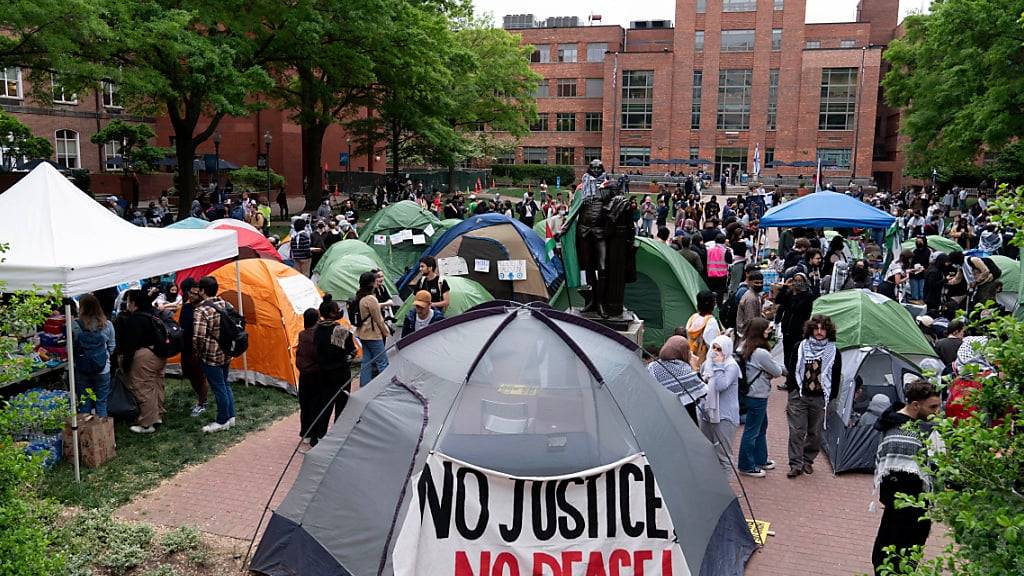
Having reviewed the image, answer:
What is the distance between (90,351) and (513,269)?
7784 millimetres

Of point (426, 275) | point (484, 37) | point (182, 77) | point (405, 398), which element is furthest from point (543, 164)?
point (405, 398)

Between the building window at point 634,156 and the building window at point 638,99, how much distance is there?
1789 mm

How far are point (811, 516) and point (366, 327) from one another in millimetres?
5414

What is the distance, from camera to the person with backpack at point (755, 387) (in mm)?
7656

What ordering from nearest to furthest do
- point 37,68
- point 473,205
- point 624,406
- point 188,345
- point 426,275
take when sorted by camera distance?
point 624,406 → point 188,345 → point 426,275 → point 37,68 → point 473,205

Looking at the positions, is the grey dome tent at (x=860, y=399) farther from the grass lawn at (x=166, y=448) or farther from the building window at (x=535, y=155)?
the building window at (x=535, y=155)

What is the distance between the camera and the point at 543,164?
6981 cm

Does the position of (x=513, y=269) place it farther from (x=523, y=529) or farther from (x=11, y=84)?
(x=11, y=84)

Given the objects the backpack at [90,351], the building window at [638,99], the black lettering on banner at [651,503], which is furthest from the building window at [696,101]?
the black lettering on banner at [651,503]

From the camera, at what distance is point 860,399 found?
8672mm

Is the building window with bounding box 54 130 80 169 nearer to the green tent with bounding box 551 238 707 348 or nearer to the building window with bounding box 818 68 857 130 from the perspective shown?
the green tent with bounding box 551 238 707 348

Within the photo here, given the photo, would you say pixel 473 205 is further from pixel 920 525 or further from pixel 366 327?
pixel 920 525

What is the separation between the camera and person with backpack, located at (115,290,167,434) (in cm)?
902

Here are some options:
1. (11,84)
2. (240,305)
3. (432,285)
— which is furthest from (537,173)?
(240,305)
